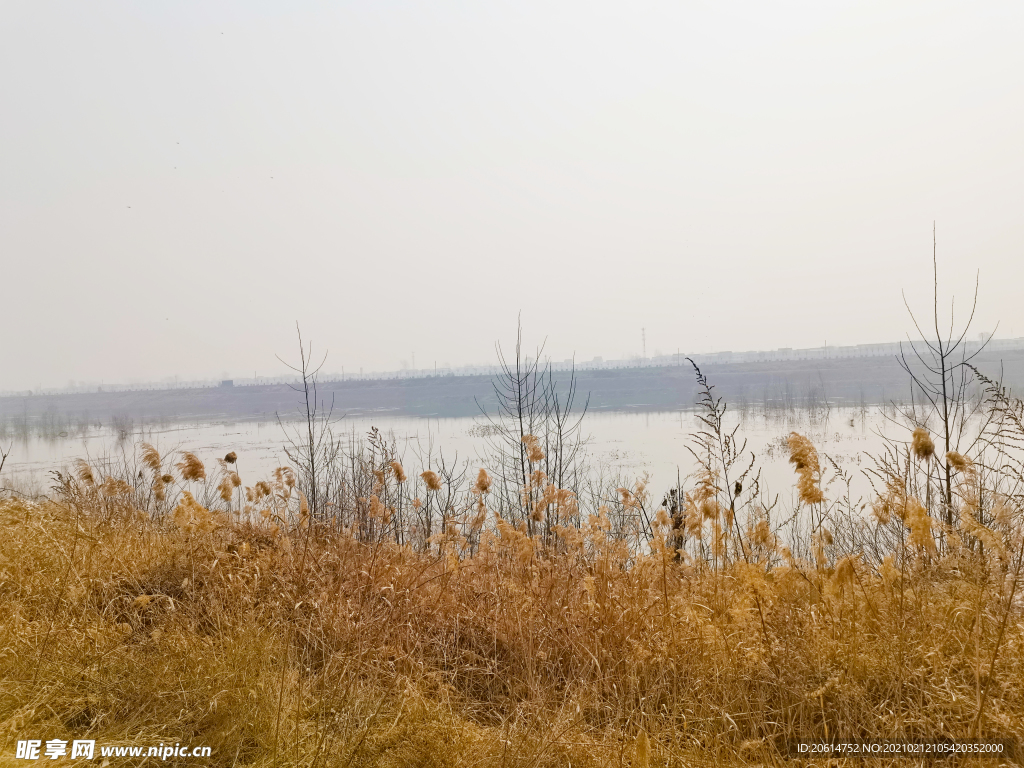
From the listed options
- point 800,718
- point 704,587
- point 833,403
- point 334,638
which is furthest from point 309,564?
point 833,403

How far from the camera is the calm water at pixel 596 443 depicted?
805 inches

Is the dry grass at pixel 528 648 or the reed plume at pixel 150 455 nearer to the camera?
the dry grass at pixel 528 648

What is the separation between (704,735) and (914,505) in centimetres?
136

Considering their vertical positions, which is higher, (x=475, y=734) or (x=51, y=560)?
(x=51, y=560)

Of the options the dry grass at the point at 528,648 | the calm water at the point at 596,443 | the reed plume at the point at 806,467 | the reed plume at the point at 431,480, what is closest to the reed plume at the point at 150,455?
the dry grass at the point at 528,648

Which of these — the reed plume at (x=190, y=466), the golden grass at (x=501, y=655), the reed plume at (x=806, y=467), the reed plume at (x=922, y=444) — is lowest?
the golden grass at (x=501, y=655)

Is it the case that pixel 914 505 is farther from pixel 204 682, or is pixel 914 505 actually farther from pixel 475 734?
pixel 204 682

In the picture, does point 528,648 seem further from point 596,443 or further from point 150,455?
point 596,443

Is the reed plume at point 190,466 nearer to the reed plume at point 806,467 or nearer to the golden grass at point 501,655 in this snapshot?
the golden grass at point 501,655

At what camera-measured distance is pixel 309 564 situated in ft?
15.2

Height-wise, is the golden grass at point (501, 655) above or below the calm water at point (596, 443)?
above

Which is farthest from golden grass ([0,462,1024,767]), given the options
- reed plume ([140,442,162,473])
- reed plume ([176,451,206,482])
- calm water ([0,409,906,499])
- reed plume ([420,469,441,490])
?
calm water ([0,409,906,499])

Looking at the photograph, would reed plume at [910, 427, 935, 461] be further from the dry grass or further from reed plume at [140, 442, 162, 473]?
reed plume at [140, 442, 162, 473]

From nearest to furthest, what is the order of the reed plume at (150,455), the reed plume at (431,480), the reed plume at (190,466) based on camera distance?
the reed plume at (190,466)
the reed plume at (431,480)
the reed plume at (150,455)
